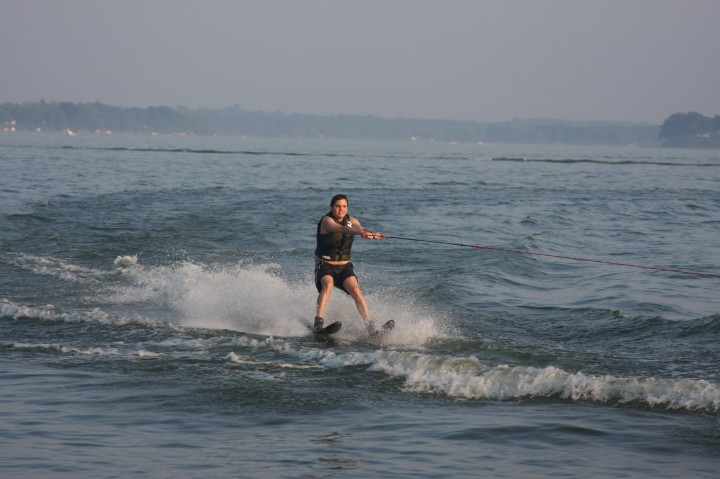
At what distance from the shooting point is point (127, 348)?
29.7 feet

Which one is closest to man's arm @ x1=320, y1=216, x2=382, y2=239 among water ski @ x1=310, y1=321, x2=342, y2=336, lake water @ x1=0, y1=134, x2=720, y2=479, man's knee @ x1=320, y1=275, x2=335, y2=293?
man's knee @ x1=320, y1=275, x2=335, y2=293

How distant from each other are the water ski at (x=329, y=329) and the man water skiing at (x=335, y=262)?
0.02m

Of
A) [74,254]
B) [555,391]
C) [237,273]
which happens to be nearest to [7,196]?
[74,254]

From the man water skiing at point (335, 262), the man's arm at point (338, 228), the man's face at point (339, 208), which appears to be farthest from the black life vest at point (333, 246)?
the man's face at point (339, 208)

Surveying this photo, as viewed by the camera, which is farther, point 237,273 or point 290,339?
point 237,273

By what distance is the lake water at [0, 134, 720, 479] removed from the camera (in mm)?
5816

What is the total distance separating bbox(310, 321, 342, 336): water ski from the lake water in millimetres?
162

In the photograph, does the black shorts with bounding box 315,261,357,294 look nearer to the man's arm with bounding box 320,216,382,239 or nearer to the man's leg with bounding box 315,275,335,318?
the man's leg with bounding box 315,275,335,318

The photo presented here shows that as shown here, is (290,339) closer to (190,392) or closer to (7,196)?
(190,392)

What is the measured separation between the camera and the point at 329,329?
9641mm

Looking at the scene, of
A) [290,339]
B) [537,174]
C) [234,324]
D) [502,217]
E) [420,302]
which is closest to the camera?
[290,339]

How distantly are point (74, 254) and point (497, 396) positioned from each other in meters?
10.9

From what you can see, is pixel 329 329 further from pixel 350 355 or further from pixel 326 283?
pixel 350 355

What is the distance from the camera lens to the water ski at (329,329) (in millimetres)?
9570
